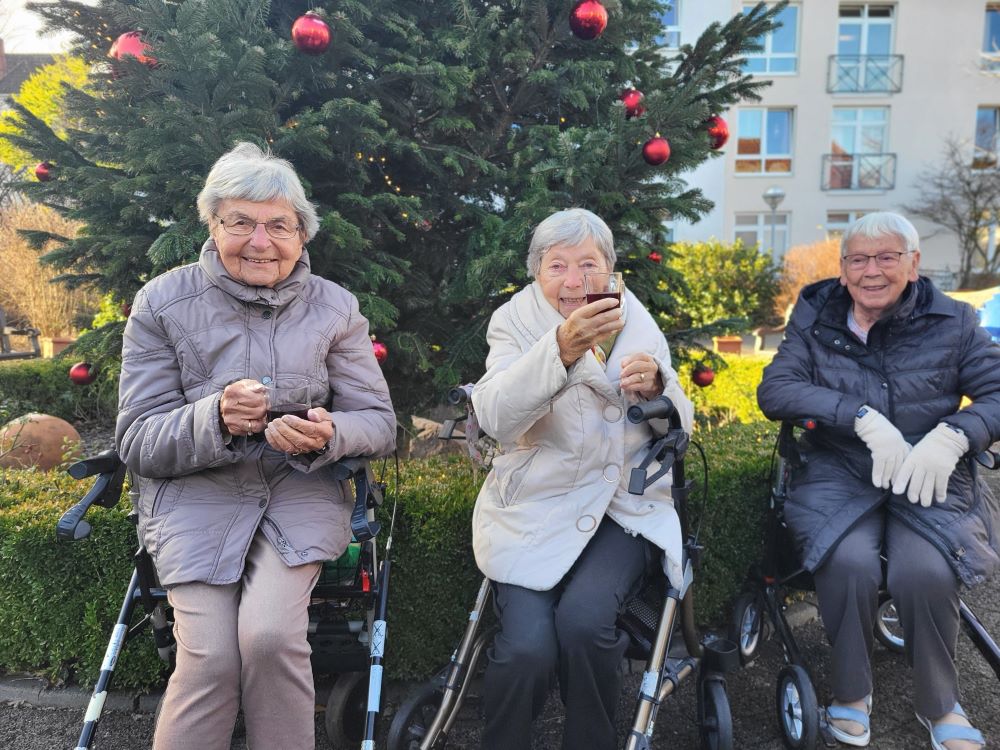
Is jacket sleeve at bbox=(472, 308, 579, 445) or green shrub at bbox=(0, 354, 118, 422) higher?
jacket sleeve at bbox=(472, 308, 579, 445)

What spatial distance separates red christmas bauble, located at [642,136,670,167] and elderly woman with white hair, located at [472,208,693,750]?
0.92m

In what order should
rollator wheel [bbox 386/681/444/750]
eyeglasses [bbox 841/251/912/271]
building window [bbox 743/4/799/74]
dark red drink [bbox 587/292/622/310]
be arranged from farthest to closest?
building window [bbox 743/4/799/74] → eyeglasses [bbox 841/251/912/271] → rollator wheel [bbox 386/681/444/750] → dark red drink [bbox 587/292/622/310]

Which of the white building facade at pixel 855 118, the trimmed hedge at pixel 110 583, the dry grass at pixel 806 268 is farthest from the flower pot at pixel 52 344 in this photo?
the white building facade at pixel 855 118

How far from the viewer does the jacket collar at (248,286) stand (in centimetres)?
224

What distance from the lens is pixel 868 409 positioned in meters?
2.61

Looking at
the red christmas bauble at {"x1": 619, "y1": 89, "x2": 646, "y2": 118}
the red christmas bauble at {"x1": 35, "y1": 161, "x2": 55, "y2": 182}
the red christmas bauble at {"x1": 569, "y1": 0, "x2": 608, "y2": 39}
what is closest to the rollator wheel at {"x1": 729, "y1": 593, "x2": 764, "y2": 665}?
the red christmas bauble at {"x1": 619, "y1": 89, "x2": 646, "y2": 118}

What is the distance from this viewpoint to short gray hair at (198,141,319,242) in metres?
2.24

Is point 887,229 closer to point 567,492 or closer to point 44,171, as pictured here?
point 567,492

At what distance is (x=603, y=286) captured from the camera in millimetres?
2260

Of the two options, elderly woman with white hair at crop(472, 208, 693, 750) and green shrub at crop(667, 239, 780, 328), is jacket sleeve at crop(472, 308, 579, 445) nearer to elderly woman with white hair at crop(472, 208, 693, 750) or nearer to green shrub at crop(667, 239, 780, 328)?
elderly woman with white hair at crop(472, 208, 693, 750)

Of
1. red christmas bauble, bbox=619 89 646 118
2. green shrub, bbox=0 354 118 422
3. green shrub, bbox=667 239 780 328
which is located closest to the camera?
red christmas bauble, bbox=619 89 646 118

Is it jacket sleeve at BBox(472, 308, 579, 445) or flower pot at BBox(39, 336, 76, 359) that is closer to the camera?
jacket sleeve at BBox(472, 308, 579, 445)

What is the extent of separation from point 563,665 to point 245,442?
116cm

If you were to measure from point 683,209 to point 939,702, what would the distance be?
2.31 m
